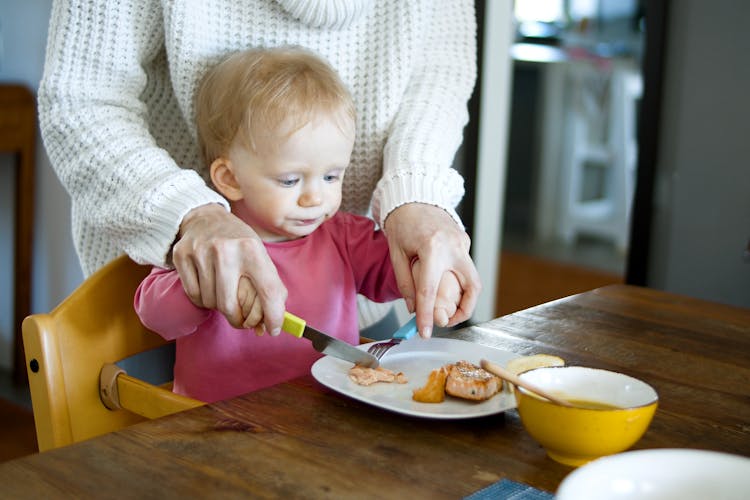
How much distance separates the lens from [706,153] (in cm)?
249

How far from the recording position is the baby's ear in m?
1.21

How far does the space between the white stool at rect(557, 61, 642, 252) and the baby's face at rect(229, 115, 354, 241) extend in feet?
11.9

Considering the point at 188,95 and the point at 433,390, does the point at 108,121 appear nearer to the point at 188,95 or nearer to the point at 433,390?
the point at 188,95

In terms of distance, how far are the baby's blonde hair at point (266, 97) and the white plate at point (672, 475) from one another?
654 mm

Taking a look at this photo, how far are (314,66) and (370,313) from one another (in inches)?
15.6

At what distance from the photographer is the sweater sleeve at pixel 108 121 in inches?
43.2

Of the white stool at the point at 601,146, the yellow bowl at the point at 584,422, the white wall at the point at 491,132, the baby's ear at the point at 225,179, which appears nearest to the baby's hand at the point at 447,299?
the yellow bowl at the point at 584,422

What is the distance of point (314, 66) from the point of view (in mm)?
1197

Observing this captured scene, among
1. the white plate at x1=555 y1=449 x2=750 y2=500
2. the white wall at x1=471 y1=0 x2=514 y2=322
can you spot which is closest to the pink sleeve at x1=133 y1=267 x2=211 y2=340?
Answer: the white plate at x1=555 y1=449 x2=750 y2=500

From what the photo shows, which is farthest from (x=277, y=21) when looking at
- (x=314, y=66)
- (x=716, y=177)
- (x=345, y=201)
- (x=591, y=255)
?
(x=591, y=255)

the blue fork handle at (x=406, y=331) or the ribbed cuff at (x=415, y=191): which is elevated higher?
the ribbed cuff at (x=415, y=191)

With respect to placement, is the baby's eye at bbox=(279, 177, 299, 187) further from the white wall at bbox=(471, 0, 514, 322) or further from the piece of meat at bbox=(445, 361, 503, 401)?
the white wall at bbox=(471, 0, 514, 322)

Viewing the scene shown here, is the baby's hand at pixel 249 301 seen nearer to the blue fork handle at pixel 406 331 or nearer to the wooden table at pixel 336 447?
the wooden table at pixel 336 447

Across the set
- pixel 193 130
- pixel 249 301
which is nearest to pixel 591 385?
pixel 249 301
